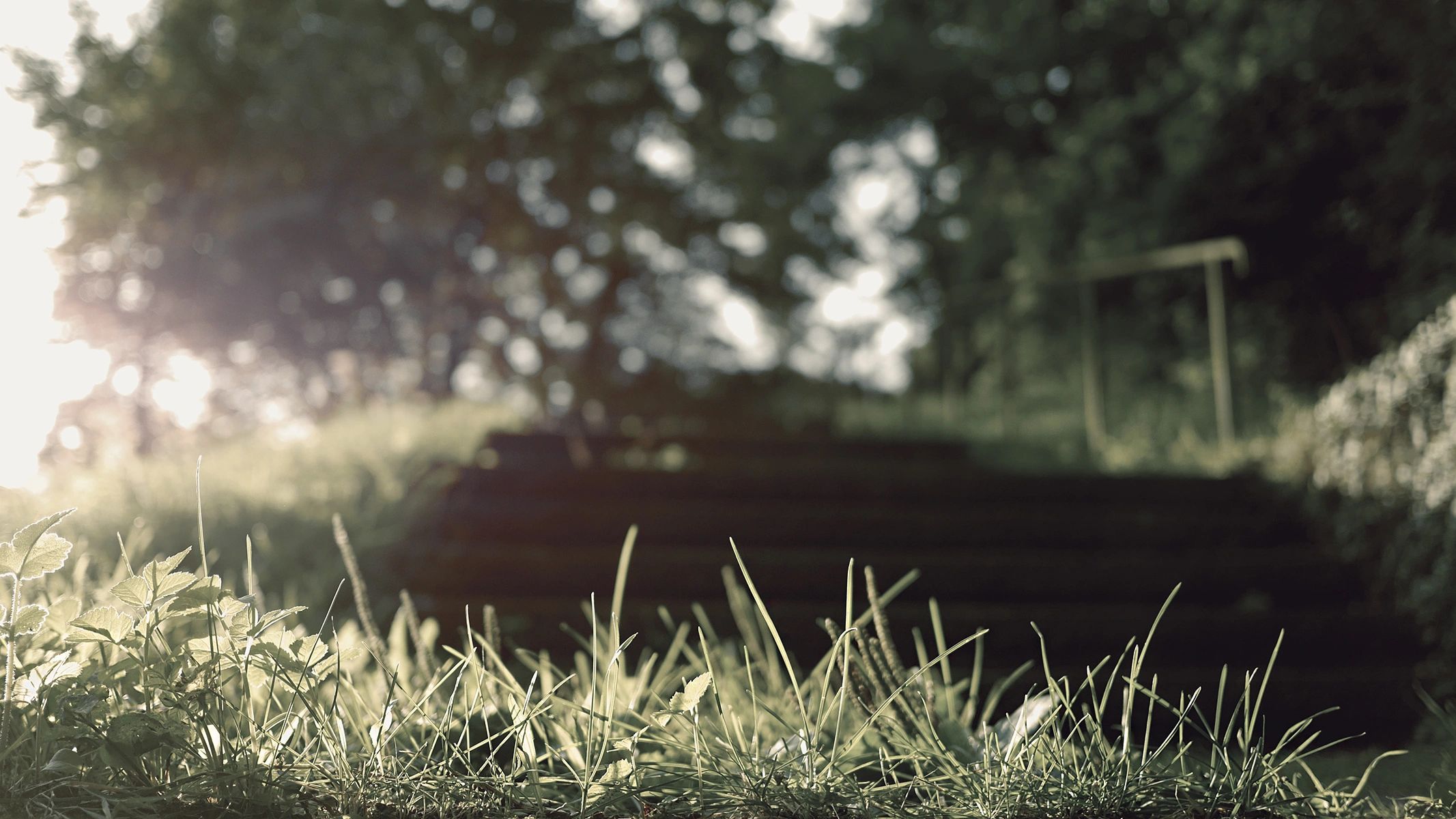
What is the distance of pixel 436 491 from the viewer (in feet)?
13.2

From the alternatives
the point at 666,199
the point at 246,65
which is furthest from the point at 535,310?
the point at 246,65

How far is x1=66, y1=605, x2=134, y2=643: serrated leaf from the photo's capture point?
4.05ft

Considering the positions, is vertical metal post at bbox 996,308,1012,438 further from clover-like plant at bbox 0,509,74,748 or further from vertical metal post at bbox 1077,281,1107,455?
clover-like plant at bbox 0,509,74,748

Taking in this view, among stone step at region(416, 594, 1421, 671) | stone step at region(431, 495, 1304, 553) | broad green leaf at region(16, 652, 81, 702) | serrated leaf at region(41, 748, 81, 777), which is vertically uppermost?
broad green leaf at region(16, 652, 81, 702)

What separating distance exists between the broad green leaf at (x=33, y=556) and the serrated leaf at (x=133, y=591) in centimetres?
8

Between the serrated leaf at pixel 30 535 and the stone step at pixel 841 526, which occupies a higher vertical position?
the serrated leaf at pixel 30 535

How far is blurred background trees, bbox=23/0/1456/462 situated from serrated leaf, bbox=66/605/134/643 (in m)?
5.60

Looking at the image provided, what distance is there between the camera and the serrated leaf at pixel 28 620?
1.20 metres

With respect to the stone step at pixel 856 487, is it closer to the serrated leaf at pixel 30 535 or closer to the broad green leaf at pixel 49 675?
the broad green leaf at pixel 49 675

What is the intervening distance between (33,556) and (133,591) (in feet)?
0.42

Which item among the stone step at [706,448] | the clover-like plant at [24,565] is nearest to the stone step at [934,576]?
the stone step at [706,448]

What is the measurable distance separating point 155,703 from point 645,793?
752mm

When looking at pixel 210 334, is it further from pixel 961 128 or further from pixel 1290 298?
pixel 1290 298

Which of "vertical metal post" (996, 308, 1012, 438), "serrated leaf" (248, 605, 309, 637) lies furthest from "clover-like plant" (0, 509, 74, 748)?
"vertical metal post" (996, 308, 1012, 438)
